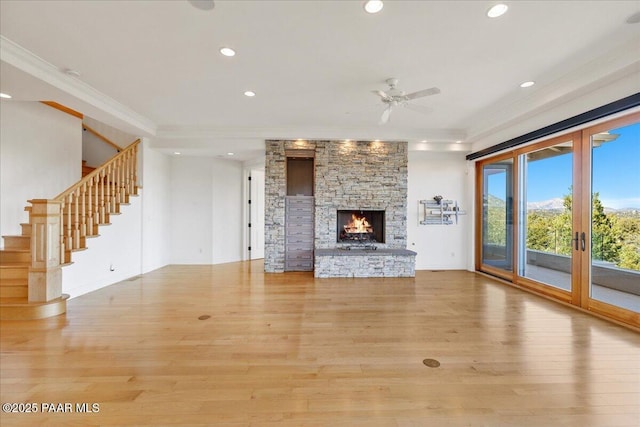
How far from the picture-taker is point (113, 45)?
2.81 m

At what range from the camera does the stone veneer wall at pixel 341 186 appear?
5.85 metres

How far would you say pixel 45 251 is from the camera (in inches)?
135

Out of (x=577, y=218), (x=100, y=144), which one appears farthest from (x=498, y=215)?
(x=100, y=144)

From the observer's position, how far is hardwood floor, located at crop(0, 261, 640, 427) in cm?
Result: 177

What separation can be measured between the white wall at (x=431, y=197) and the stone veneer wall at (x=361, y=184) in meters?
0.55

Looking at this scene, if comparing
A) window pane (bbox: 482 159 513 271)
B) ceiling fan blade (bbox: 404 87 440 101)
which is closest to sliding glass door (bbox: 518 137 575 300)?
window pane (bbox: 482 159 513 271)

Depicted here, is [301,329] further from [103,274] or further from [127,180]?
[127,180]

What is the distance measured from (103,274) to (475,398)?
5675 millimetres

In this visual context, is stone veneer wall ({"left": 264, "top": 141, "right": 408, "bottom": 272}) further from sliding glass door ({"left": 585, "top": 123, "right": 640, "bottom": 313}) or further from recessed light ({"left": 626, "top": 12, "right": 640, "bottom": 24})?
recessed light ({"left": 626, "top": 12, "right": 640, "bottom": 24})

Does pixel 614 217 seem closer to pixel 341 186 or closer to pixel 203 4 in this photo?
pixel 341 186

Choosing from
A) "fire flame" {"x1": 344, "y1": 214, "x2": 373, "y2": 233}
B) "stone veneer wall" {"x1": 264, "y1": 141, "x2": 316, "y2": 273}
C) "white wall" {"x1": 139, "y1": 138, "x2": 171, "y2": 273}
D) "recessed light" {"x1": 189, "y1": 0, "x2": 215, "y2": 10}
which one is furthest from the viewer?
"fire flame" {"x1": 344, "y1": 214, "x2": 373, "y2": 233}

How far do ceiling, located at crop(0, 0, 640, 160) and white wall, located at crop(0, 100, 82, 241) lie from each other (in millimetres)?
1083

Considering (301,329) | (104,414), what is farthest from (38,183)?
(301,329)

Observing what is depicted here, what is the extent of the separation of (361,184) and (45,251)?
5242 millimetres
